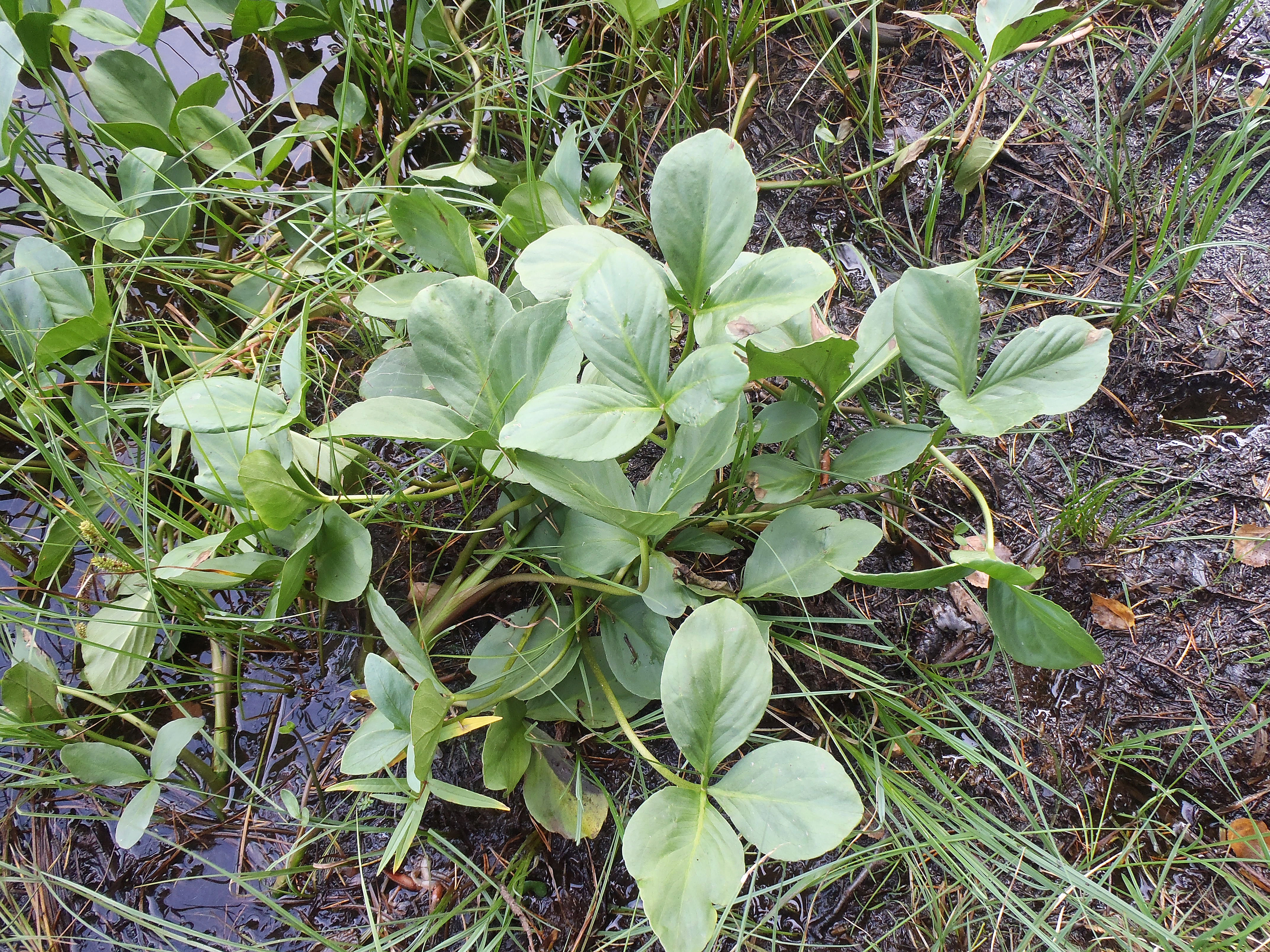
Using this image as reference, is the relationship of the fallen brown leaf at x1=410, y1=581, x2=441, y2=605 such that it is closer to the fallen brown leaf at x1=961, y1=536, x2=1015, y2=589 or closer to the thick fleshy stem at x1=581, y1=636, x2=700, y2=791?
the thick fleshy stem at x1=581, y1=636, x2=700, y2=791

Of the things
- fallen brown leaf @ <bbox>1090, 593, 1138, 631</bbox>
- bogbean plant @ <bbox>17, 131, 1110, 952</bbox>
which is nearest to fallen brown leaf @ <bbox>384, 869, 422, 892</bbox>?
bogbean plant @ <bbox>17, 131, 1110, 952</bbox>

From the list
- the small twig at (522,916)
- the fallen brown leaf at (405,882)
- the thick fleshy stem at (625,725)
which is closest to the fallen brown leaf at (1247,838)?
the thick fleshy stem at (625,725)

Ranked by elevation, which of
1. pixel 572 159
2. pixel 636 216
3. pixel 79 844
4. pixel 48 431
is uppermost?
pixel 572 159

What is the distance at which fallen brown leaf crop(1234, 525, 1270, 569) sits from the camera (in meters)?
1.11

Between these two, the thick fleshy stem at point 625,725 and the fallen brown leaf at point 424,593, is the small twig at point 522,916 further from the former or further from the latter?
the fallen brown leaf at point 424,593

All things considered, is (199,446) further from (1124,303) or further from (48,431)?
(1124,303)

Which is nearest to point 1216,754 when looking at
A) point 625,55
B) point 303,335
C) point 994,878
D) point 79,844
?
point 994,878

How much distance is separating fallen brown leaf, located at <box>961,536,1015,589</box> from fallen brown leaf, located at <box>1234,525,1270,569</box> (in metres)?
0.30

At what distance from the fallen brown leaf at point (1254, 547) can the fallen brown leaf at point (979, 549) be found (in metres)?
0.30

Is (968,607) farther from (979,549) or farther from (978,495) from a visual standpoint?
(978,495)

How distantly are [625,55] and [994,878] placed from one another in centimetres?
139

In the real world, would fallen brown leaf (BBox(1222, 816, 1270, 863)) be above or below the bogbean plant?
below

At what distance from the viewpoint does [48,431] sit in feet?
3.65

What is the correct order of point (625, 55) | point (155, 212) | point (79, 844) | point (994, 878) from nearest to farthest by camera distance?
point (994, 878)
point (79, 844)
point (155, 212)
point (625, 55)
